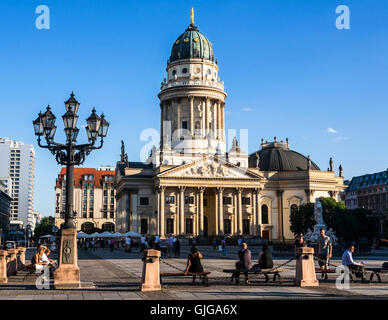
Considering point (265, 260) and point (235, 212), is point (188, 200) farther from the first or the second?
point (265, 260)

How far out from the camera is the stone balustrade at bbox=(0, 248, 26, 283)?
65.5ft

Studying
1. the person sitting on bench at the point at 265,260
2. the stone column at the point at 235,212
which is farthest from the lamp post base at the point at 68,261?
the stone column at the point at 235,212

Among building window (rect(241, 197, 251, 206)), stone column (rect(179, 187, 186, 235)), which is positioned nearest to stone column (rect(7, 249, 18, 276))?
stone column (rect(179, 187, 186, 235))

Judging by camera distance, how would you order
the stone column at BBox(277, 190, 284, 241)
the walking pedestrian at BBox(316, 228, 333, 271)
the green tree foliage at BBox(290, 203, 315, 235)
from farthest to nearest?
1. the stone column at BBox(277, 190, 284, 241)
2. the green tree foliage at BBox(290, 203, 315, 235)
3. the walking pedestrian at BBox(316, 228, 333, 271)

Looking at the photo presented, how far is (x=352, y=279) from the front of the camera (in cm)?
2127

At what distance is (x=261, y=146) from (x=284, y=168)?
19.4 meters

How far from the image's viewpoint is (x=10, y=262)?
23.1m

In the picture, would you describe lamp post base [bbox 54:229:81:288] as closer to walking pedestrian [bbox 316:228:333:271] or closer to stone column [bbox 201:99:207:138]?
walking pedestrian [bbox 316:228:333:271]

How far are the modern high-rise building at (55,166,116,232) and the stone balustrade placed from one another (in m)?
102

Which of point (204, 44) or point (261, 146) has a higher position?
point (204, 44)

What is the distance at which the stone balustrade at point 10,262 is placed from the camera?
65.5 ft
